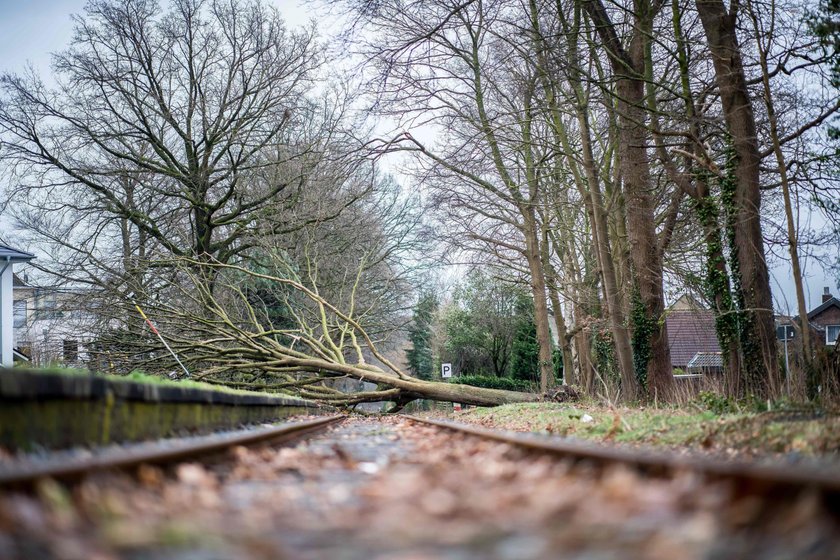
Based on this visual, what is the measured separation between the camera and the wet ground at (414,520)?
2.33m

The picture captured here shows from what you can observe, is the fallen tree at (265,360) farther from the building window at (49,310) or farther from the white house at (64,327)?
the building window at (49,310)

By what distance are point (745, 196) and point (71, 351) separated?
17.3 m

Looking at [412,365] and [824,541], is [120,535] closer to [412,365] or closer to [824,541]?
[824,541]

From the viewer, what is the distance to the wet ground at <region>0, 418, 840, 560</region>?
2.33 m

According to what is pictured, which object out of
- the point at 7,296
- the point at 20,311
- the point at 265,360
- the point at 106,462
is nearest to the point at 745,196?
the point at 265,360

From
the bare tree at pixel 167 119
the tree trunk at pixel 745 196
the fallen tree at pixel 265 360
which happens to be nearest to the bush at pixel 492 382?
the bare tree at pixel 167 119

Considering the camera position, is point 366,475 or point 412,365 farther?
point 412,365

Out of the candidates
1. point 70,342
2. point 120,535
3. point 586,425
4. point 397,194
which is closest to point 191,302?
point 70,342

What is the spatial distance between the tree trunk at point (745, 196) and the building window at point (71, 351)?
53.3 feet

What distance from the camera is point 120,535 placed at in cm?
253

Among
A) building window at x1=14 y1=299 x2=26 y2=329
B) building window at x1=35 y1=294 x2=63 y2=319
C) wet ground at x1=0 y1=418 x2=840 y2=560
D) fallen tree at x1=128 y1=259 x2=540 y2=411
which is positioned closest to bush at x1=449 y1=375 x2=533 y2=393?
fallen tree at x1=128 y1=259 x2=540 y2=411

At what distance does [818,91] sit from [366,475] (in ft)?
42.4

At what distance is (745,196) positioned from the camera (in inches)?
594

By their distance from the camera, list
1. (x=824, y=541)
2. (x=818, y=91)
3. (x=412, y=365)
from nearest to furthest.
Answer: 1. (x=824, y=541)
2. (x=818, y=91)
3. (x=412, y=365)
